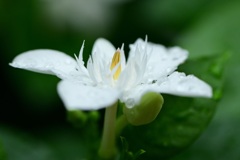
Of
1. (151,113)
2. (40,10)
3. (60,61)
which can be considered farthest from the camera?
(40,10)

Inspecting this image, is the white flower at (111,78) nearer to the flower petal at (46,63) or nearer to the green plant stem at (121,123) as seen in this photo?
the flower petal at (46,63)

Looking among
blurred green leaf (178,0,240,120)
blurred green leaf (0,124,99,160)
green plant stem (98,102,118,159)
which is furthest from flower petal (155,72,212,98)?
blurred green leaf (178,0,240,120)

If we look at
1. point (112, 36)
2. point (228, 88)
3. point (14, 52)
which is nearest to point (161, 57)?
point (228, 88)

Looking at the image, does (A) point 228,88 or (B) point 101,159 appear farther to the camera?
(A) point 228,88

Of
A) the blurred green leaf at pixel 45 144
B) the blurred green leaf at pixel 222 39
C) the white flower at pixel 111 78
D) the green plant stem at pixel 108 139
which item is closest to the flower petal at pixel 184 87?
the white flower at pixel 111 78

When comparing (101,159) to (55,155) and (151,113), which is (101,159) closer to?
(151,113)

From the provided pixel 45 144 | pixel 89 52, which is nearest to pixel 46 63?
pixel 45 144
